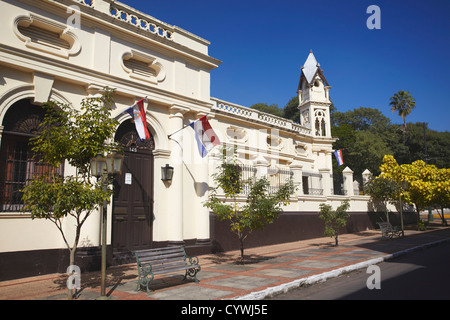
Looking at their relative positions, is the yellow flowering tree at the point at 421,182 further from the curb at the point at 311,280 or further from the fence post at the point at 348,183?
the curb at the point at 311,280

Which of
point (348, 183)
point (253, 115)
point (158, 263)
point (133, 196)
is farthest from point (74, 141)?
point (348, 183)

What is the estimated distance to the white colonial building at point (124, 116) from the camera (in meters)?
8.53

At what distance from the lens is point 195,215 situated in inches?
484

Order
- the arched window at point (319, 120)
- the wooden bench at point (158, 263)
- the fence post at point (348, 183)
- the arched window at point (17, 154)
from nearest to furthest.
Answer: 1. the wooden bench at point (158, 263)
2. the arched window at point (17, 154)
3. the fence post at point (348, 183)
4. the arched window at point (319, 120)

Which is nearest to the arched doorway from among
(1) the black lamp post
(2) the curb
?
(1) the black lamp post

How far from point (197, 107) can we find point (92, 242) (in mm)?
6387

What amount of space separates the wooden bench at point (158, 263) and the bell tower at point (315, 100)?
16.8 m

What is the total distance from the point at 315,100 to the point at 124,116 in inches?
651

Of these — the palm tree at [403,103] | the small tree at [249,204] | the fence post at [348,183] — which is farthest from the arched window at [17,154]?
the palm tree at [403,103]

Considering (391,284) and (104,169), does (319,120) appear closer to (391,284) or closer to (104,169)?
(391,284)

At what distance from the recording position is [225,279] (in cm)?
779

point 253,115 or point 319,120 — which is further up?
point 319,120

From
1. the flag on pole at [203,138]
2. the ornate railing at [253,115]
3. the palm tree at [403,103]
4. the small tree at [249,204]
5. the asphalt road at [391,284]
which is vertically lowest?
the asphalt road at [391,284]

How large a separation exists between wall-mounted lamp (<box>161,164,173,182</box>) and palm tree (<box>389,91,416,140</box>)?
3723 cm
